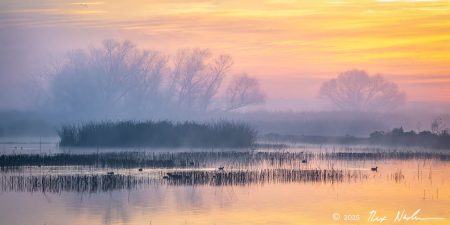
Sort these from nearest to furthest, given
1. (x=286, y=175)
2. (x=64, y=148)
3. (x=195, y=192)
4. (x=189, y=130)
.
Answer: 1. (x=195, y=192)
2. (x=286, y=175)
3. (x=64, y=148)
4. (x=189, y=130)

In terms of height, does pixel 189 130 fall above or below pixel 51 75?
below

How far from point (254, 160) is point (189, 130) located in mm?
12245

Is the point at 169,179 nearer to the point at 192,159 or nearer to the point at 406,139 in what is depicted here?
the point at 192,159

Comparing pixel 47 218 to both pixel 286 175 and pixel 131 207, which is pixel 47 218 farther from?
pixel 286 175

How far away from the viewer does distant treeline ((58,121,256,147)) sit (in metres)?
43.6

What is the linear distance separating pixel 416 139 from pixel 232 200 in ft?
88.2

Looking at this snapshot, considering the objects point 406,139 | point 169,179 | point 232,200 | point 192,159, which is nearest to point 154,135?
point 192,159

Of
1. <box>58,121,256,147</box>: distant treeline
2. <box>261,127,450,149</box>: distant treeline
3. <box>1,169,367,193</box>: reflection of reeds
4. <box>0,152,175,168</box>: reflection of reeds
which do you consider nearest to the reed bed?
<box>0,152,175,168</box>: reflection of reeds

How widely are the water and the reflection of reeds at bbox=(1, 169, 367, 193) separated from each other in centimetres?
18

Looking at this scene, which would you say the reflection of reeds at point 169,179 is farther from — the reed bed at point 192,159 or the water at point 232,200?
the reed bed at point 192,159

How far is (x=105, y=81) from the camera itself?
2702 inches

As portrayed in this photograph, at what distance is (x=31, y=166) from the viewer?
29125 mm

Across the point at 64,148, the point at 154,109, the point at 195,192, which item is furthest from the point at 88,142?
the point at 154,109

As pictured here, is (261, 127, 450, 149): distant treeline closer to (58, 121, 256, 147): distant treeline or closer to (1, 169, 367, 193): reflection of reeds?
(58, 121, 256, 147): distant treeline
